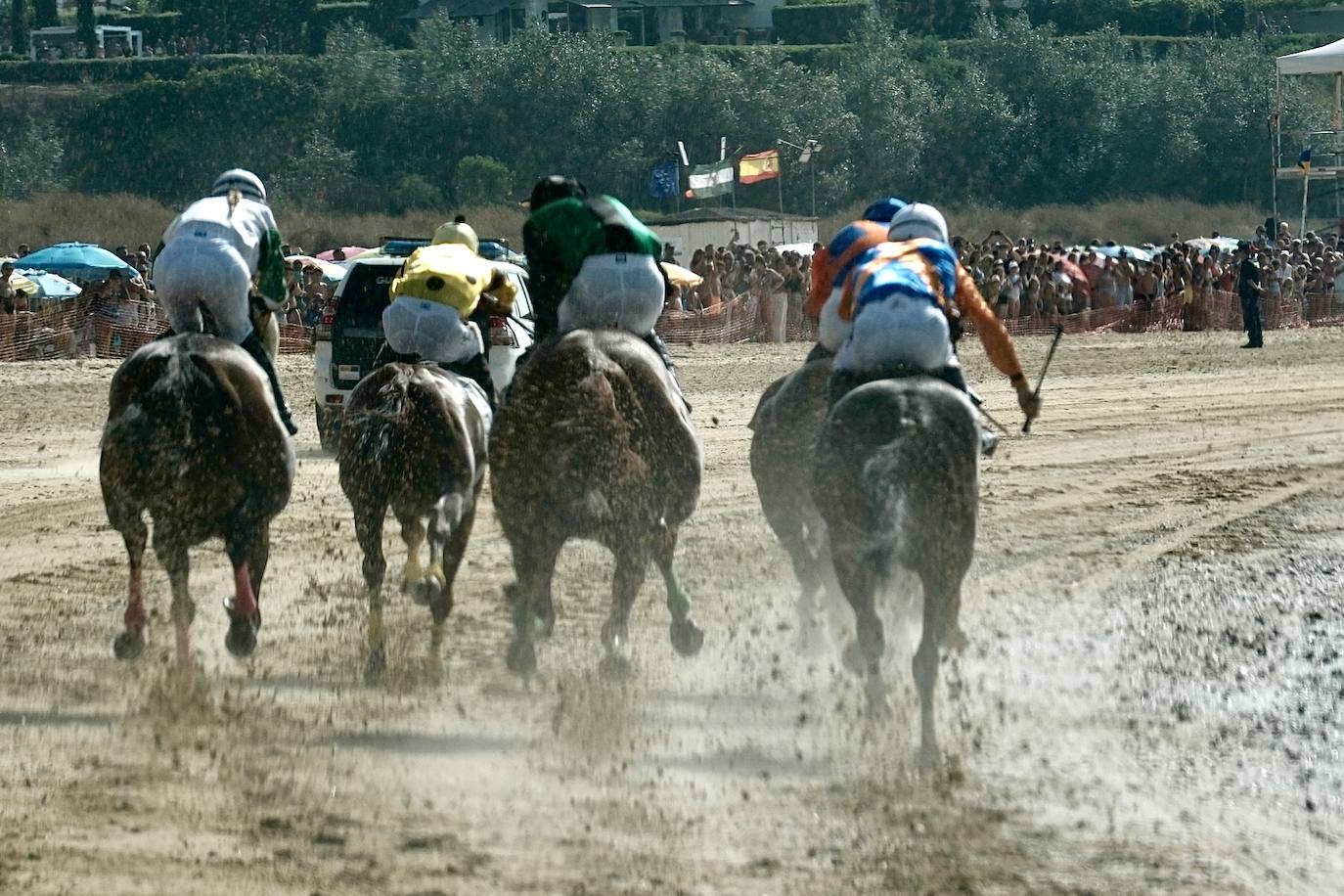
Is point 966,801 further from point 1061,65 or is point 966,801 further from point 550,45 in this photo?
point 1061,65

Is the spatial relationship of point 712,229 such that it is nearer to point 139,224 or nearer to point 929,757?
point 139,224

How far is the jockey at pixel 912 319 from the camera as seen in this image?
8.10 meters

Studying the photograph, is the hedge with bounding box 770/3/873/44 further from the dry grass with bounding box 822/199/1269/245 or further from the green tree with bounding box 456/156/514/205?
the green tree with bounding box 456/156/514/205

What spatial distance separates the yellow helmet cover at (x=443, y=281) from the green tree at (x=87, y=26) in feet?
262

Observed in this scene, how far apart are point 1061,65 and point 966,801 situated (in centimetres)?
6999

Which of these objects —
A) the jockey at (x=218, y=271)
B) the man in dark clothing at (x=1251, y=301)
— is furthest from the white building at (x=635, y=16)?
the jockey at (x=218, y=271)

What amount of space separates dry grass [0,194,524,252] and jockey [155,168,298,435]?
4425cm

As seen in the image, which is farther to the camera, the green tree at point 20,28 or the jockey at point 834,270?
the green tree at point 20,28

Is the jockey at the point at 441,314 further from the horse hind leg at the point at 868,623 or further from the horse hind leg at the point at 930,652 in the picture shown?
the horse hind leg at the point at 930,652

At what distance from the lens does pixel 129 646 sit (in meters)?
9.15

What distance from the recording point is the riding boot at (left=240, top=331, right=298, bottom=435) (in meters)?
9.23

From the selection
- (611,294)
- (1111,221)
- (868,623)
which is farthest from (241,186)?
(1111,221)

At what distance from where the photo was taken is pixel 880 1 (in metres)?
92.8

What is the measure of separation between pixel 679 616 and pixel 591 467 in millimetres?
959
